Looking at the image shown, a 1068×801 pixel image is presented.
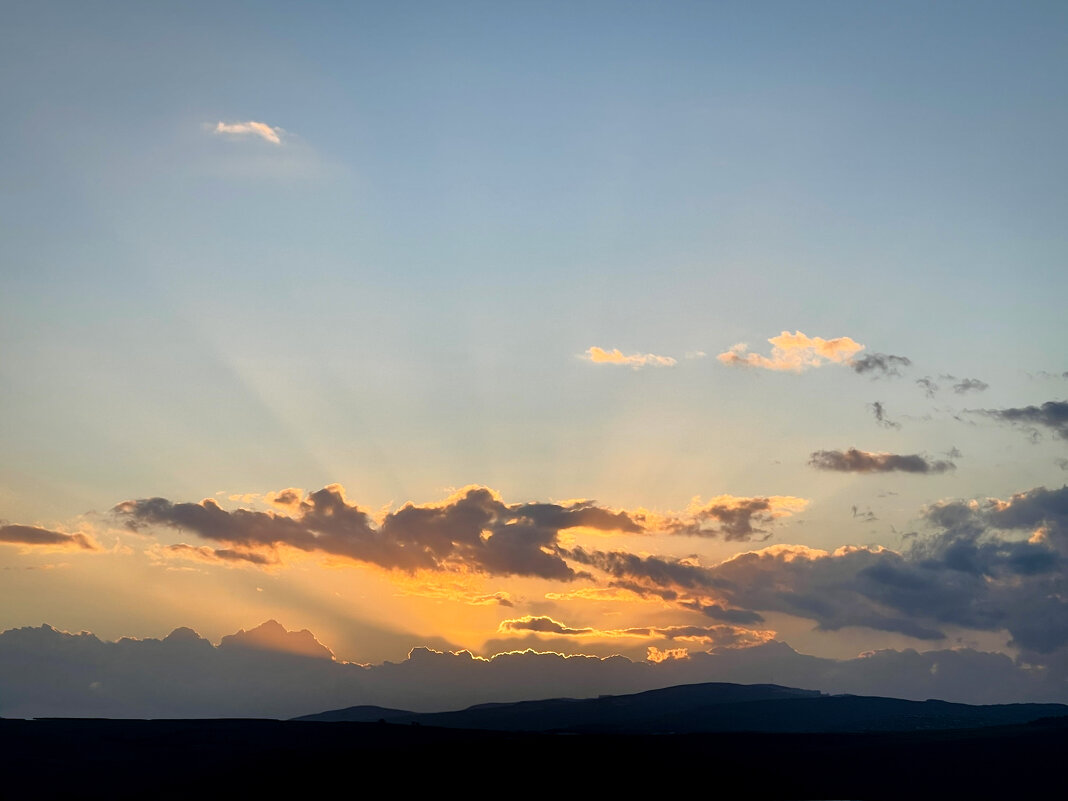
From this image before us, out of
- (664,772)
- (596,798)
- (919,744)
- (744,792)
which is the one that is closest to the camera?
(596,798)

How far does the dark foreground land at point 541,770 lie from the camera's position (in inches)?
6240

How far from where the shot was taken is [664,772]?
174m

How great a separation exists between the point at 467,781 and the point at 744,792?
4610 cm

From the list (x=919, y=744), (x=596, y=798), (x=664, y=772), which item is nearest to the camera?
(x=596, y=798)

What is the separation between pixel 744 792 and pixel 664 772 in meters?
15.9

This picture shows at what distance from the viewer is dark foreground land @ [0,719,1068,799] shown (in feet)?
520

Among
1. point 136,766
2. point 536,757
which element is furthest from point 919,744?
point 136,766

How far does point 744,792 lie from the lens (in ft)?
536

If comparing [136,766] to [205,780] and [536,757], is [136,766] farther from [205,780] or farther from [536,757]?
[536,757]

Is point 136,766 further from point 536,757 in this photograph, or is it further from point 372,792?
point 536,757

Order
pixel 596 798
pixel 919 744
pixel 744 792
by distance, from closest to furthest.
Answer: pixel 596 798 → pixel 744 792 → pixel 919 744

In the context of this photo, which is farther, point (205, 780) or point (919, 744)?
point (919, 744)

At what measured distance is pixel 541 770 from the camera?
170750 millimetres

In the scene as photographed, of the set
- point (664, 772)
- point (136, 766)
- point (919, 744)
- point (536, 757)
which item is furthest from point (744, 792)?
point (136, 766)
